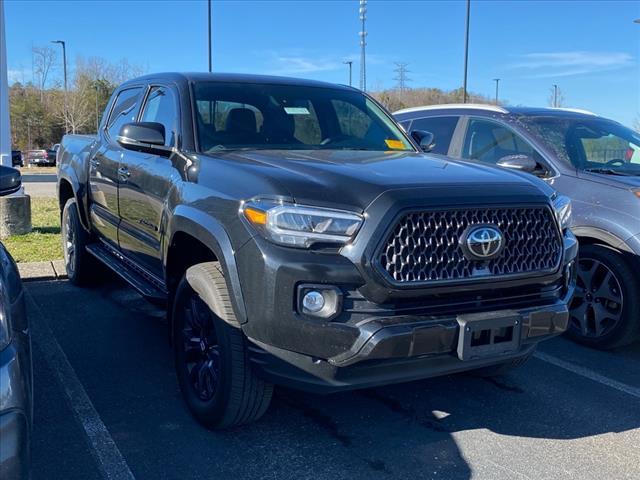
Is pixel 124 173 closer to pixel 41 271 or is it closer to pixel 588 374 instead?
pixel 41 271

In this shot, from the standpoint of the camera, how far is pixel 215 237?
3.02 meters

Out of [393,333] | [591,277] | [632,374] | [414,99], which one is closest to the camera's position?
[393,333]

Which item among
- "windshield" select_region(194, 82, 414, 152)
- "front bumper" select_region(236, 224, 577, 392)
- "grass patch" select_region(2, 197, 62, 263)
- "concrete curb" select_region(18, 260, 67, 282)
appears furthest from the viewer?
"grass patch" select_region(2, 197, 62, 263)

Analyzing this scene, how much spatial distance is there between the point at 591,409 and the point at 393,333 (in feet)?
6.05

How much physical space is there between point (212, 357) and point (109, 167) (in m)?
2.31

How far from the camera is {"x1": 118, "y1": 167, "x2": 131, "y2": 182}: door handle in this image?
14.7 ft

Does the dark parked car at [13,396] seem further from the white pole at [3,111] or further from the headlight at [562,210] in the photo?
the white pole at [3,111]

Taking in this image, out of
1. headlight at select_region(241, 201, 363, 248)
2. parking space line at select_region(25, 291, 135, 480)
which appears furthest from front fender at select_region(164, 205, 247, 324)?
parking space line at select_region(25, 291, 135, 480)

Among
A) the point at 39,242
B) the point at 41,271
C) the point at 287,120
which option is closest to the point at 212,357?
the point at 287,120

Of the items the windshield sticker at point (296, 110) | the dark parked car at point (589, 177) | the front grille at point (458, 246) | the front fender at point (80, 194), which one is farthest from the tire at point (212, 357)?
the front fender at point (80, 194)

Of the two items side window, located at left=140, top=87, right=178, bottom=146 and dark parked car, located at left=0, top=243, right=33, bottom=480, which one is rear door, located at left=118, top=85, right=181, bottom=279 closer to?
side window, located at left=140, top=87, right=178, bottom=146

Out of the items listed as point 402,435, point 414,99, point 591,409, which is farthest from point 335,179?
point 414,99

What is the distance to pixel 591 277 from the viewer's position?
4.79 m

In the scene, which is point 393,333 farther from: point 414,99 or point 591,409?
point 414,99
